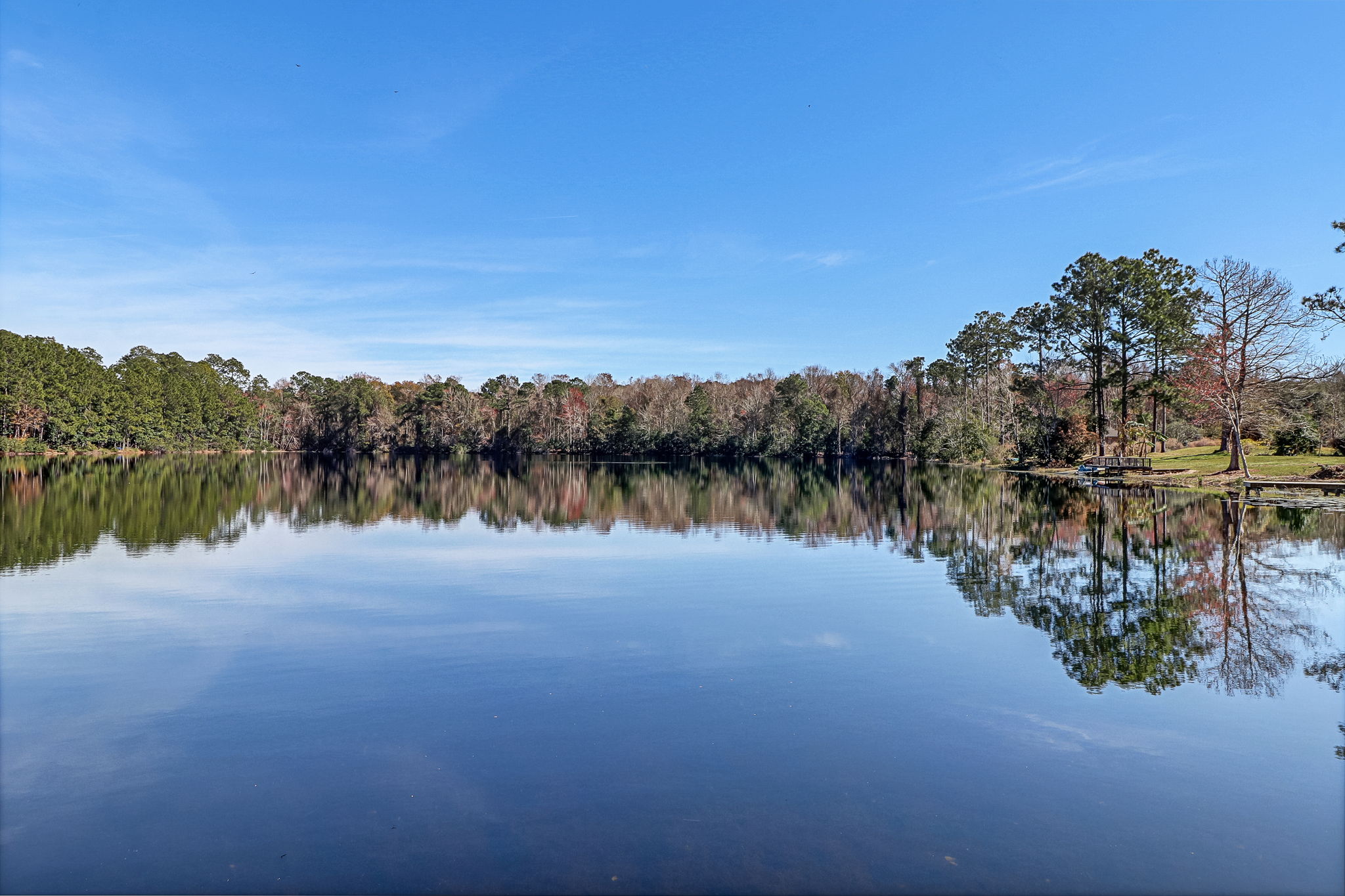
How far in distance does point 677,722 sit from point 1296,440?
173 feet

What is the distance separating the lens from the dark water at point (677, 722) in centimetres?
530

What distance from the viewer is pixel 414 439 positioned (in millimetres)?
122500

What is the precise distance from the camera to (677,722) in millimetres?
7844

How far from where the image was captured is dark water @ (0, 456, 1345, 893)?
209 inches

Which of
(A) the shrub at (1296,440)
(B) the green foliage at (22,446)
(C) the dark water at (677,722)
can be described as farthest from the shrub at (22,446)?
(A) the shrub at (1296,440)

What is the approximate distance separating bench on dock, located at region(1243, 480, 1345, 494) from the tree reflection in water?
2.77 metres

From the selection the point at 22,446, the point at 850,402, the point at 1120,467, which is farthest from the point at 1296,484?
the point at 22,446

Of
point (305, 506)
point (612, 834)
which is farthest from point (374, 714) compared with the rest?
point (305, 506)

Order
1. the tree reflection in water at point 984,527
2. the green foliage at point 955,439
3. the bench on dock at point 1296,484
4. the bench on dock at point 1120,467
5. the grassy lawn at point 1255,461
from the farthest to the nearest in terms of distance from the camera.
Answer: the green foliage at point 955,439 → the bench on dock at point 1120,467 → the grassy lawn at point 1255,461 → the bench on dock at point 1296,484 → the tree reflection in water at point 984,527

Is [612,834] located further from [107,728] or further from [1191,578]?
[1191,578]

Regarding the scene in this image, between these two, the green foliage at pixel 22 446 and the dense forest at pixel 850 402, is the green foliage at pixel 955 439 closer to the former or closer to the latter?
the dense forest at pixel 850 402

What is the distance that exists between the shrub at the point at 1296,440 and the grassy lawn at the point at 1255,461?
64cm

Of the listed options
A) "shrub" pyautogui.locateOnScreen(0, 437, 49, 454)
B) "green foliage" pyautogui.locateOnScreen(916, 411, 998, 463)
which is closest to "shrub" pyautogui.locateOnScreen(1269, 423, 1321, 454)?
"green foliage" pyautogui.locateOnScreen(916, 411, 998, 463)

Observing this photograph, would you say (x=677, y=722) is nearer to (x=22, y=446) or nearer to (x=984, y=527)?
(x=984, y=527)
